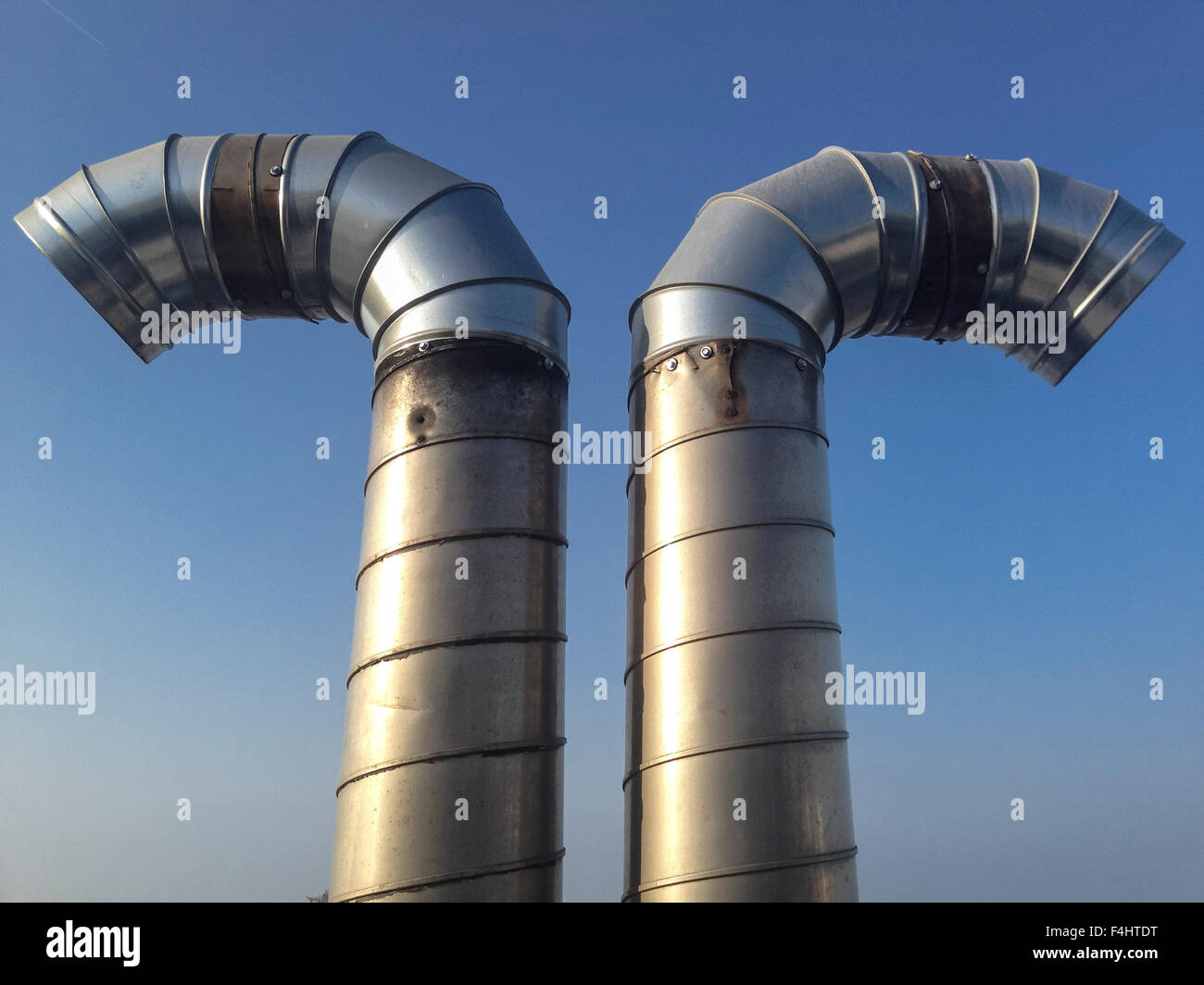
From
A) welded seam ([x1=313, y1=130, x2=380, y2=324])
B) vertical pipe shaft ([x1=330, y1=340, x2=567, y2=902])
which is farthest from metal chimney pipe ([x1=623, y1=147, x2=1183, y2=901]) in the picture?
welded seam ([x1=313, y1=130, x2=380, y2=324])

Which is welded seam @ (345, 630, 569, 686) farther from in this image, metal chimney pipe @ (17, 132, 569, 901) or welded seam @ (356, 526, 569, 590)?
welded seam @ (356, 526, 569, 590)

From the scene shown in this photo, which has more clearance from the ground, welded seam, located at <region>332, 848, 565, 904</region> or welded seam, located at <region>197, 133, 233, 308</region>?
welded seam, located at <region>197, 133, 233, 308</region>

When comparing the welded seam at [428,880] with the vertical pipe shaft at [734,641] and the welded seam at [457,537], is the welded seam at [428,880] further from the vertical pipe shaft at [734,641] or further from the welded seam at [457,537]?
the welded seam at [457,537]

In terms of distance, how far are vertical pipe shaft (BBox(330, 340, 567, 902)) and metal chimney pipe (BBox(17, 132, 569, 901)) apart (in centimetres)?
2

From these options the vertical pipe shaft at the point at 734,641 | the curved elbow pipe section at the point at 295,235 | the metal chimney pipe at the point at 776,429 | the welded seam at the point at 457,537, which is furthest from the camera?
the curved elbow pipe section at the point at 295,235

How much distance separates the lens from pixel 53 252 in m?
11.4

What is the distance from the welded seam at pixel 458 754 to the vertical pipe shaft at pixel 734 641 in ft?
3.75

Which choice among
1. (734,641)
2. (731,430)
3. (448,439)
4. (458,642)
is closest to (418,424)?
(448,439)

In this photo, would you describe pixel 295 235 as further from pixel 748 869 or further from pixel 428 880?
pixel 748 869

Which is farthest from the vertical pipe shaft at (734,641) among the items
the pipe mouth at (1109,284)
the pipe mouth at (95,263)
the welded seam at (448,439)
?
the pipe mouth at (95,263)

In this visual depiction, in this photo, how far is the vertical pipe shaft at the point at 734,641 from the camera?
9008mm

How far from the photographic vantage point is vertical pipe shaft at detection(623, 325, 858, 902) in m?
9.01
